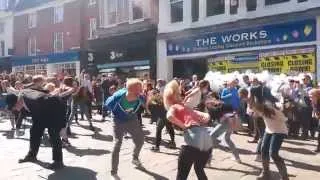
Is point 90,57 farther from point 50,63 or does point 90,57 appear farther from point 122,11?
point 50,63

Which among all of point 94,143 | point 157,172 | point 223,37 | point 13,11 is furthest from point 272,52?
point 13,11

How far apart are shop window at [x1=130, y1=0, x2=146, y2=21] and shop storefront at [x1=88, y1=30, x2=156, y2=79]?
111 centimetres

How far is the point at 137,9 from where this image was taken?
84.9 feet

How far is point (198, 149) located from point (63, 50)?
31996 mm

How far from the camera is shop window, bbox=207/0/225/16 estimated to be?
68.9 ft

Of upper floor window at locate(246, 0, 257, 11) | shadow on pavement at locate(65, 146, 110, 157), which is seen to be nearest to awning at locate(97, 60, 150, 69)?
upper floor window at locate(246, 0, 257, 11)

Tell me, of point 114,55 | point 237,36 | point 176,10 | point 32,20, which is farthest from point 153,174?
point 32,20

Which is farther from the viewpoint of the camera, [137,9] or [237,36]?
[137,9]

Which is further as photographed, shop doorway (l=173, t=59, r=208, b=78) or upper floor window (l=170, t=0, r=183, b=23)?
upper floor window (l=170, t=0, r=183, b=23)

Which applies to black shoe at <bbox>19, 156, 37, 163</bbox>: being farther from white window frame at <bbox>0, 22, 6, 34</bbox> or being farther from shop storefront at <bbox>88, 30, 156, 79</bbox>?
white window frame at <bbox>0, 22, 6, 34</bbox>

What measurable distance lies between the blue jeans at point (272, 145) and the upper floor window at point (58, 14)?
31.8 meters

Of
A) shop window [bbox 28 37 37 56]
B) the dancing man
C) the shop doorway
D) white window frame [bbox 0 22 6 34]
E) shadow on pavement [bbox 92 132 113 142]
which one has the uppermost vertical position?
white window frame [bbox 0 22 6 34]

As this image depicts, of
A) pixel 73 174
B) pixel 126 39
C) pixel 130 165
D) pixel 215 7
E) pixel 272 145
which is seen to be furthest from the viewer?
pixel 126 39

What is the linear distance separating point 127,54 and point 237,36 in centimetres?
798
